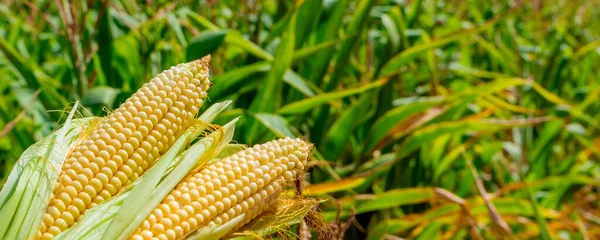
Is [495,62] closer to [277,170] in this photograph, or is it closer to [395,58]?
[395,58]

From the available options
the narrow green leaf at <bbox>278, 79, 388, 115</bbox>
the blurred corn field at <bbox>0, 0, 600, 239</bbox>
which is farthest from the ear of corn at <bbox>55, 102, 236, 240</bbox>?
the narrow green leaf at <bbox>278, 79, 388, 115</bbox>

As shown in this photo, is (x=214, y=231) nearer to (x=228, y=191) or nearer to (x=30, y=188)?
(x=228, y=191)

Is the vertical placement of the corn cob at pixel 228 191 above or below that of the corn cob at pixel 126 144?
below

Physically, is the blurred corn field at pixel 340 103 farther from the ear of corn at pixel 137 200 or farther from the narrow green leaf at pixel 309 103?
the ear of corn at pixel 137 200

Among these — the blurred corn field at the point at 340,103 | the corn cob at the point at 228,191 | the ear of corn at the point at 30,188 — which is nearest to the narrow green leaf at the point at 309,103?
the blurred corn field at the point at 340,103

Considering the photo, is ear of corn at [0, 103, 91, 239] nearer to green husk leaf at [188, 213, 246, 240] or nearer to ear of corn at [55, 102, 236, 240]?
ear of corn at [55, 102, 236, 240]

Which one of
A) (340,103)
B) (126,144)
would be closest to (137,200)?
(126,144)
